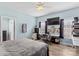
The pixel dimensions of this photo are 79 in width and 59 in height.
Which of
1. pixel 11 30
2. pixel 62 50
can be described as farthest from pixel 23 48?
pixel 62 50

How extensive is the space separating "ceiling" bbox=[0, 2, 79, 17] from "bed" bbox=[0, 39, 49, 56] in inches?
20.5

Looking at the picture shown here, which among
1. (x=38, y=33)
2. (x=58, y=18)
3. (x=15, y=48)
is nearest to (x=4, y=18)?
(x=15, y=48)

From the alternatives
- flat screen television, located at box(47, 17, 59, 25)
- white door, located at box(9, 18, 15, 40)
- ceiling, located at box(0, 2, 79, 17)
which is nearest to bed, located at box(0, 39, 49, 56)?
white door, located at box(9, 18, 15, 40)

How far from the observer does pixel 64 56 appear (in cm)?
162

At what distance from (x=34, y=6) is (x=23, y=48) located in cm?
73

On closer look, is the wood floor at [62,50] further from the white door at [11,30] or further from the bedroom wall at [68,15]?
the white door at [11,30]

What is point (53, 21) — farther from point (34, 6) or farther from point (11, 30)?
point (11, 30)

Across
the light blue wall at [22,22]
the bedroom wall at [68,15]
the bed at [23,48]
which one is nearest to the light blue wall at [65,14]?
the bedroom wall at [68,15]

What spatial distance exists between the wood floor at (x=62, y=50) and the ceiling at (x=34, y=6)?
607 mm

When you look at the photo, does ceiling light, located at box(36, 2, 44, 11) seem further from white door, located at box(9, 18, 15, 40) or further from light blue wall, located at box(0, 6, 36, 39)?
white door, located at box(9, 18, 15, 40)

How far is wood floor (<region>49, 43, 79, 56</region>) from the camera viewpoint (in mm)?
1593

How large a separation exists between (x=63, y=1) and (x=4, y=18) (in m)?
1.03

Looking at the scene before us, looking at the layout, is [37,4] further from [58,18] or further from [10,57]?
[10,57]

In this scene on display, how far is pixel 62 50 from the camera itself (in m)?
1.64
